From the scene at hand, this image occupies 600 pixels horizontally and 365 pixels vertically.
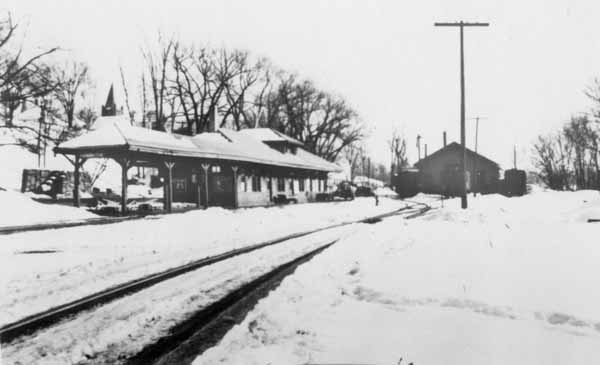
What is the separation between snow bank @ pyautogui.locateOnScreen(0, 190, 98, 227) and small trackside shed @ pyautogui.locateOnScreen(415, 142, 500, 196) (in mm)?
39238

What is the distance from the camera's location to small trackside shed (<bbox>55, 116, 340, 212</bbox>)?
1768cm

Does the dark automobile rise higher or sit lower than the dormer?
lower

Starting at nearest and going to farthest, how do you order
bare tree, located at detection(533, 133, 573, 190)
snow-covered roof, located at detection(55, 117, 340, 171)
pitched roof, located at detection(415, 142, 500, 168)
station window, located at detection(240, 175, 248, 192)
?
snow-covered roof, located at detection(55, 117, 340, 171) → bare tree, located at detection(533, 133, 573, 190) → station window, located at detection(240, 175, 248, 192) → pitched roof, located at detection(415, 142, 500, 168)

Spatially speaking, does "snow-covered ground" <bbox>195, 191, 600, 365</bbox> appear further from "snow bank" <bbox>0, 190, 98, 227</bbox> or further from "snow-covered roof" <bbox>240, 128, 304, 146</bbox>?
"snow-covered roof" <bbox>240, 128, 304, 146</bbox>

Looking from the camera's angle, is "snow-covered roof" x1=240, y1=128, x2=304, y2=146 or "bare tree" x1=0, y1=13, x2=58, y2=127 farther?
"snow-covered roof" x1=240, y1=128, x2=304, y2=146

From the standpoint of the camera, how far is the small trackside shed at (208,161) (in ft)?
58.0

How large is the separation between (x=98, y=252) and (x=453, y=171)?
45872 mm

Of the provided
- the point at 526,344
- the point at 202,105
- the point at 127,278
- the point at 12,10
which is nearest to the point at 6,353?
the point at 127,278

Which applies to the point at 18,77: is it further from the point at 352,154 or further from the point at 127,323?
the point at 352,154

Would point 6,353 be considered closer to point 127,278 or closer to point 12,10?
point 127,278

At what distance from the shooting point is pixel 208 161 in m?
22.5

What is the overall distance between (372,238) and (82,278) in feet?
20.2

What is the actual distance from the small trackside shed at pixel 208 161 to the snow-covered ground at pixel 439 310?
43.8 ft

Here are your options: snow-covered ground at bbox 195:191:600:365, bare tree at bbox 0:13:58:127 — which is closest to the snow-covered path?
snow-covered ground at bbox 195:191:600:365
